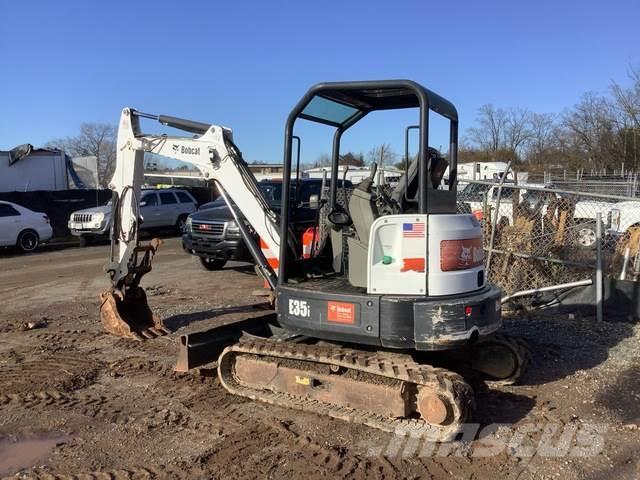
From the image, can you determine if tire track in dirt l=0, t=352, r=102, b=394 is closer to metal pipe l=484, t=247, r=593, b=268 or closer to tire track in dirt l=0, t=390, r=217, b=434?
tire track in dirt l=0, t=390, r=217, b=434

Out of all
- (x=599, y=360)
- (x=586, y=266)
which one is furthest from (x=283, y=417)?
(x=586, y=266)

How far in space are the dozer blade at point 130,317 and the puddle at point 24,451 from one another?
275cm

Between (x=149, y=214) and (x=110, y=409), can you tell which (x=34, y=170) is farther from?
(x=110, y=409)

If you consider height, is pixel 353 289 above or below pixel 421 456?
above

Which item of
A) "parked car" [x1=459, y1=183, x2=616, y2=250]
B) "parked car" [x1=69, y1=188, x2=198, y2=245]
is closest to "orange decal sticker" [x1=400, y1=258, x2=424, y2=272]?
"parked car" [x1=459, y1=183, x2=616, y2=250]

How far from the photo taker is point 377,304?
4684 millimetres

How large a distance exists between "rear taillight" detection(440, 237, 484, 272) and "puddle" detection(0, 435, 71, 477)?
10.5ft

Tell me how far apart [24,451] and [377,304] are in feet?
9.26

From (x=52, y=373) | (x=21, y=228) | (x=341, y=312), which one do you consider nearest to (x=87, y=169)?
(x=21, y=228)

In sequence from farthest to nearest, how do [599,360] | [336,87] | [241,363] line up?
[599,360] → [241,363] → [336,87]

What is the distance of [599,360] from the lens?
21.5ft

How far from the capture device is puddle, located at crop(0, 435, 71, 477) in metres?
4.18

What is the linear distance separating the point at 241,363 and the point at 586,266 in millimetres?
5243

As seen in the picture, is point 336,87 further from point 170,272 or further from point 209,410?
point 170,272
